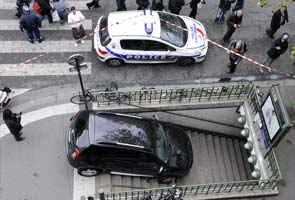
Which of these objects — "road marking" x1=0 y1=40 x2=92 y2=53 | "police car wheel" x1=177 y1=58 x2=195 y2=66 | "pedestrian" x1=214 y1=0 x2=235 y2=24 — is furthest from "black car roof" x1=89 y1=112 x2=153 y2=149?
"pedestrian" x1=214 y1=0 x2=235 y2=24

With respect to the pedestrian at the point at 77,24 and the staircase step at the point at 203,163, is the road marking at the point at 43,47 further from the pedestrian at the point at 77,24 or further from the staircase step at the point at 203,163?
the staircase step at the point at 203,163

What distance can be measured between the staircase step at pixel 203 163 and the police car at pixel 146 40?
2965 millimetres

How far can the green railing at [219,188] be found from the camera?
10.4m

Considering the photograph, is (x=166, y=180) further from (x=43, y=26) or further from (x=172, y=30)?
(x=43, y=26)

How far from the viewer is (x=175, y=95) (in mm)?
12398

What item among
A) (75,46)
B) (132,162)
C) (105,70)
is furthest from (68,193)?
(75,46)

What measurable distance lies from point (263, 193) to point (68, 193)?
18.2ft

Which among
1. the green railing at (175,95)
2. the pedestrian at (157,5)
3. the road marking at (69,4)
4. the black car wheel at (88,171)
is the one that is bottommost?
the black car wheel at (88,171)

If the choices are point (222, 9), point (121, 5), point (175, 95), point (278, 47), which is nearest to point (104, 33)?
point (121, 5)

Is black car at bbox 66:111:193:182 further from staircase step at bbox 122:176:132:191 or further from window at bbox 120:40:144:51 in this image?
window at bbox 120:40:144:51

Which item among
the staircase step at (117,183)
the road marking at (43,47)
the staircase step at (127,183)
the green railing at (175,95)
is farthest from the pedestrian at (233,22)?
the staircase step at (117,183)

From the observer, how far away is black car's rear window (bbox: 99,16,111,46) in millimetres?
13591

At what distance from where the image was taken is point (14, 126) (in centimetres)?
1135

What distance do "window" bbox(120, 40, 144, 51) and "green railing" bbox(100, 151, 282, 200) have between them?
5.32m
